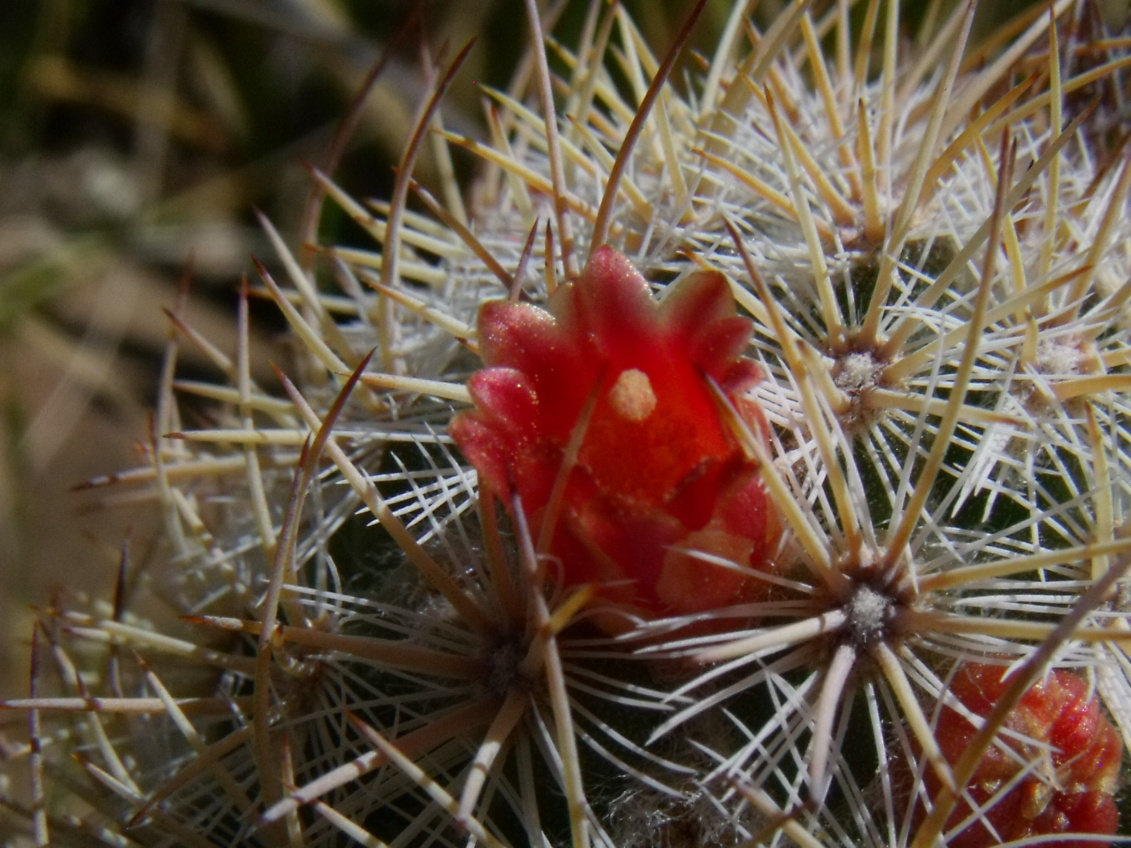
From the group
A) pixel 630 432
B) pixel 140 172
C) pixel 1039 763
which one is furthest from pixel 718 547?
pixel 140 172

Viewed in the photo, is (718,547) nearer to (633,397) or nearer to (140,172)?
(633,397)

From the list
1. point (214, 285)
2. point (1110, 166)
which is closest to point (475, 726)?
point (1110, 166)

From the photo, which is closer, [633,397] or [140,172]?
[633,397]

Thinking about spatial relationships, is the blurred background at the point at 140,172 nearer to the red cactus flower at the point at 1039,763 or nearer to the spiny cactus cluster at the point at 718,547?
the spiny cactus cluster at the point at 718,547

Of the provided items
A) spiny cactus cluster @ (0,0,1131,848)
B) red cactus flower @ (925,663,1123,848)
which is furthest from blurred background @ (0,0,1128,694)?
red cactus flower @ (925,663,1123,848)

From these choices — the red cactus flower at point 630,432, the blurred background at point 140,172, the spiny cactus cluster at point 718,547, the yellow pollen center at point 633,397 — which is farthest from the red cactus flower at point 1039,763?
the blurred background at point 140,172

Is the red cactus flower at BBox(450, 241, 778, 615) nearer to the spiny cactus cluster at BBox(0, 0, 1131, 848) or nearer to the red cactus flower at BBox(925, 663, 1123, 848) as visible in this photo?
the spiny cactus cluster at BBox(0, 0, 1131, 848)

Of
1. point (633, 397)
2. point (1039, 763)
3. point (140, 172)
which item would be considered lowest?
point (140, 172)
